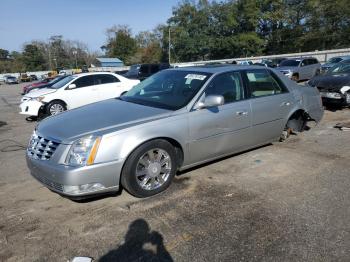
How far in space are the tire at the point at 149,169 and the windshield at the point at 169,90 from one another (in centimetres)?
66

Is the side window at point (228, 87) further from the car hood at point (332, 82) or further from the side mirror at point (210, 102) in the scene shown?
the car hood at point (332, 82)

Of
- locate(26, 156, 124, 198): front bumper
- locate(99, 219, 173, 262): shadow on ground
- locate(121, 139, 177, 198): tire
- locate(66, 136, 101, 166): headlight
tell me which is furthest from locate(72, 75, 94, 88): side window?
locate(99, 219, 173, 262): shadow on ground

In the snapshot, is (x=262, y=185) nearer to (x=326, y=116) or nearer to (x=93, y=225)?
(x=93, y=225)

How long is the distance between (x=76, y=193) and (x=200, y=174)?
1905 mm

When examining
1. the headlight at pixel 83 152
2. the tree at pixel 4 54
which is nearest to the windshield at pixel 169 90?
the headlight at pixel 83 152

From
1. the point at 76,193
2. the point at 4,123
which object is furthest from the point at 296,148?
the point at 4,123

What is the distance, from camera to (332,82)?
9.64 m

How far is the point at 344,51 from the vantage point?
32.2 m

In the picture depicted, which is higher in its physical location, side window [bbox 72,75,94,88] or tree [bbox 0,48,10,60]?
tree [bbox 0,48,10,60]

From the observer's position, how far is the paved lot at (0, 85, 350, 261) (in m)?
3.06

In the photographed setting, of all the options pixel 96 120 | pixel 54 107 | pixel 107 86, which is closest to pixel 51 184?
pixel 96 120

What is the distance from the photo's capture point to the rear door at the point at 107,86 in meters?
11.9

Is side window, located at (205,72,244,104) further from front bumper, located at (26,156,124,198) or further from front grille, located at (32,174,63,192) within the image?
front grille, located at (32,174,63,192)

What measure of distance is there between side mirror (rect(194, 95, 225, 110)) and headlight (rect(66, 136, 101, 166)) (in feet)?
4.96
